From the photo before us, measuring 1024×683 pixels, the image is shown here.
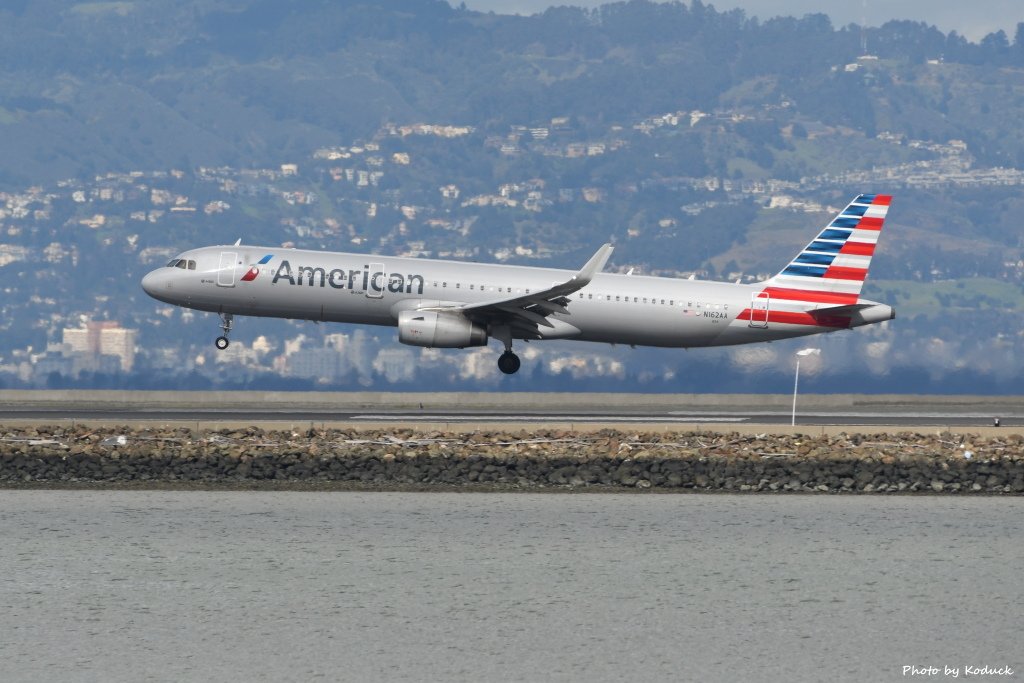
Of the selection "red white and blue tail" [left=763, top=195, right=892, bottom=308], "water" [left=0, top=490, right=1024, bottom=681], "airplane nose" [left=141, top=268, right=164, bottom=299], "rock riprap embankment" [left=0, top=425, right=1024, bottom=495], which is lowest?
"water" [left=0, top=490, right=1024, bottom=681]

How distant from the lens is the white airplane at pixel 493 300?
57594mm

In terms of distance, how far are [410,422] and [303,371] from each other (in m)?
115

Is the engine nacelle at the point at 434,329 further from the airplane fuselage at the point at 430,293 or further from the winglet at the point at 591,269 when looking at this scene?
the winglet at the point at 591,269

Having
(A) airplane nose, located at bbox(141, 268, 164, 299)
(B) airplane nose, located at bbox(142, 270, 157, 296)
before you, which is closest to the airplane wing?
(A) airplane nose, located at bbox(141, 268, 164, 299)

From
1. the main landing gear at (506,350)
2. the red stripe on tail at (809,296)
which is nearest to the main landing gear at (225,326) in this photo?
the main landing gear at (506,350)

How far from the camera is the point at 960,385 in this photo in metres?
73.5

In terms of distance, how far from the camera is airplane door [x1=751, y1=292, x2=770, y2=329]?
199ft

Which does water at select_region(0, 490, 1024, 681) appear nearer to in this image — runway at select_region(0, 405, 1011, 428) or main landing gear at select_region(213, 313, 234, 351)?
runway at select_region(0, 405, 1011, 428)

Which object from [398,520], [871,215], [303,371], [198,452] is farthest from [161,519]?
[303,371]

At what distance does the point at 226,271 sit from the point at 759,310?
19598 millimetres

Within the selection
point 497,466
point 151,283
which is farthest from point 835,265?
point 151,283

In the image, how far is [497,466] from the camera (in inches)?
1673

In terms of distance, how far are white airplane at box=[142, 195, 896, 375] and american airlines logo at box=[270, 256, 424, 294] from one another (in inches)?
1.4

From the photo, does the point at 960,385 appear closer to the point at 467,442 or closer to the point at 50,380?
the point at 467,442
